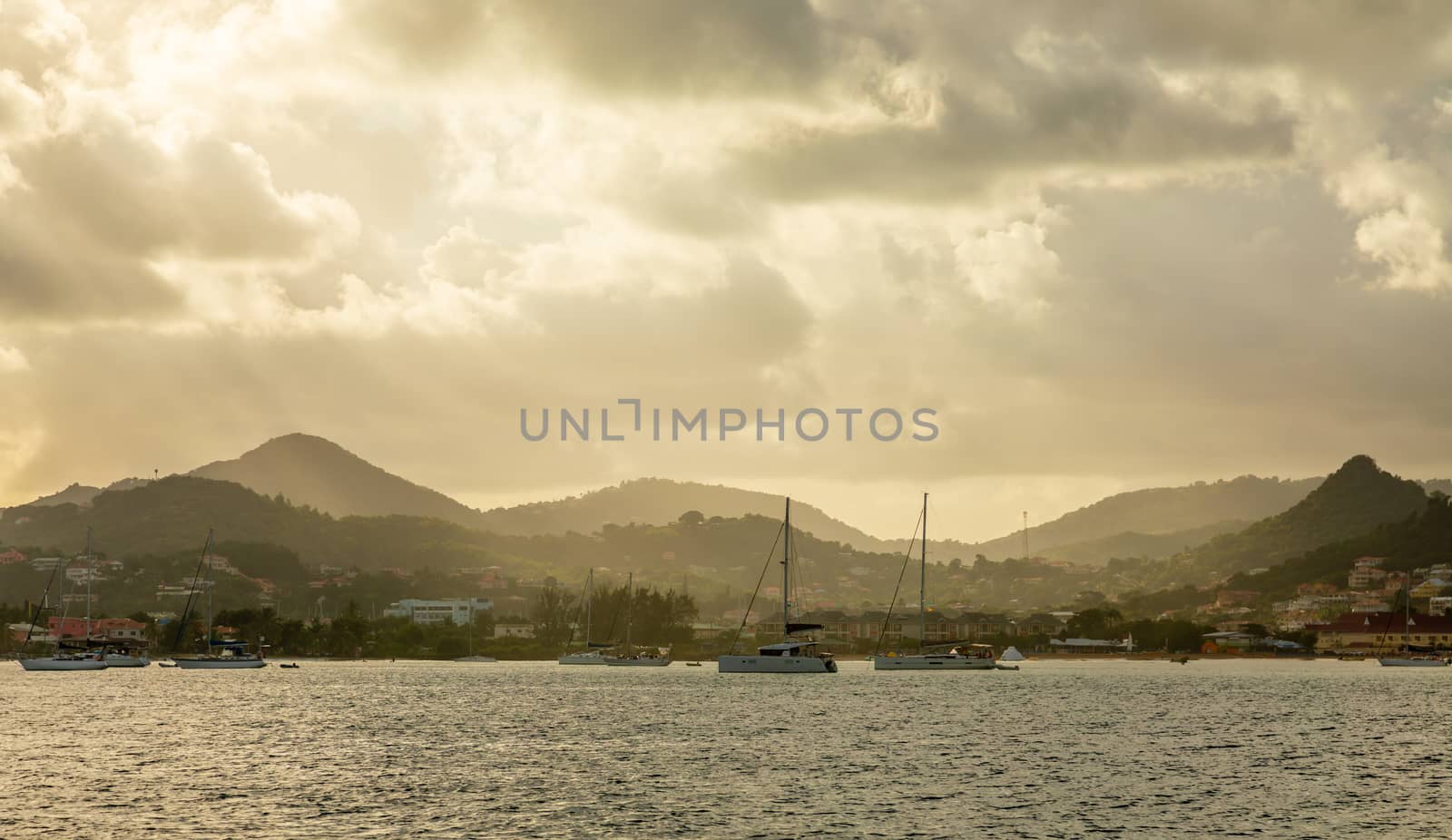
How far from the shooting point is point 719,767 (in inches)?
3233

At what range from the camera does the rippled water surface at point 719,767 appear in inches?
2399

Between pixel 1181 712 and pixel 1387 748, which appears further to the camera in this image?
pixel 1181 712

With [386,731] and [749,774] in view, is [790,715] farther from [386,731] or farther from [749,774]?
[749,774]

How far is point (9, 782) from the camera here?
72375 millimetres

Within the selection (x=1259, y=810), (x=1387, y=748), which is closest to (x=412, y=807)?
(x=1259, y=810)

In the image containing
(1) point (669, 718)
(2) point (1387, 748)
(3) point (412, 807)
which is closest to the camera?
(3) point (412, 807)

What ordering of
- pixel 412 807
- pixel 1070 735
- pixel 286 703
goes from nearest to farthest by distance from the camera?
pixel 412 807
pixel 1070 735
pixel 286 703

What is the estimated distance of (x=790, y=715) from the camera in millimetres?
124312

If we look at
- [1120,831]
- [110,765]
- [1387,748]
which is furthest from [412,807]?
[1387,748]

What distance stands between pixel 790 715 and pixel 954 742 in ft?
91.7

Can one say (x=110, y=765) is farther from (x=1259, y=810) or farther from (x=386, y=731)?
(x=1259, y=810)

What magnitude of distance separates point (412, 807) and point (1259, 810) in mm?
40480

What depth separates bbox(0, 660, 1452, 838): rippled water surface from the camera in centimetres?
6094

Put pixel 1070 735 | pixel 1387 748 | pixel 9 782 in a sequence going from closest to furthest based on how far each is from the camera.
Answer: pixel 9 782 < pixel 1387 748 < pixel 1070 735
